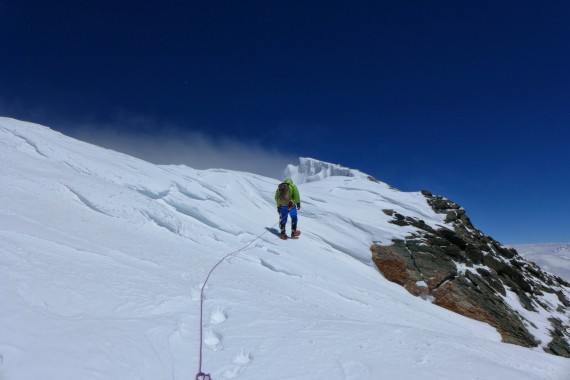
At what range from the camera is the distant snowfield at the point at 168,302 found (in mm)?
2758

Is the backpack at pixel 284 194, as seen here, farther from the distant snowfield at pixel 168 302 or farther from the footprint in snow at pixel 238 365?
the footprint in snow at pixel 238 365

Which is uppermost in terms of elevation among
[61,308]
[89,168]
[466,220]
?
[466,220]

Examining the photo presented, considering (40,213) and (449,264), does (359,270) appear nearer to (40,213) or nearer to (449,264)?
(449,264)

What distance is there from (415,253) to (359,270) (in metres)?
3.92

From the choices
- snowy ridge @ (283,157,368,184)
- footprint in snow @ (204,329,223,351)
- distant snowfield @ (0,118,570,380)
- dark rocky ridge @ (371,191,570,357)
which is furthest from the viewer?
snowy ridge @ (283,157,368,184)

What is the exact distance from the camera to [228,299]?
4328 mm

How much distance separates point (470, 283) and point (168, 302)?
40.3ft

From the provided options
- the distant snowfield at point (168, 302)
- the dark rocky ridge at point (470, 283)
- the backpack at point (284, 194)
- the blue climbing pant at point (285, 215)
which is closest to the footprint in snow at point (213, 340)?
the distant snowfield at point (168, 302)

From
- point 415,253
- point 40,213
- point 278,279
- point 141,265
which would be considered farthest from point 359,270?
point 40,213

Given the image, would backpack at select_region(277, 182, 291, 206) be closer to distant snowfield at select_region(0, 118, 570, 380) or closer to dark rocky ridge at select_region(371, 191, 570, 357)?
distant snowfield at select_region(0, 118, 570, 380)

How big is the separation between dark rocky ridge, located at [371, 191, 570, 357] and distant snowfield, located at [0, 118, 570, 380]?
227 centimetres

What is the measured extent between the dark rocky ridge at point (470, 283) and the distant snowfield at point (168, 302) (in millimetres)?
2271

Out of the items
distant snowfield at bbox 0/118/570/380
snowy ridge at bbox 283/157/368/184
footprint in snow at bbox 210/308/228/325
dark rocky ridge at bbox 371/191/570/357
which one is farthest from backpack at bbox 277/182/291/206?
snowy ridge at bbox 283/157/368/184

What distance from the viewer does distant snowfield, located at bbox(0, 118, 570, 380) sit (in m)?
2.76
